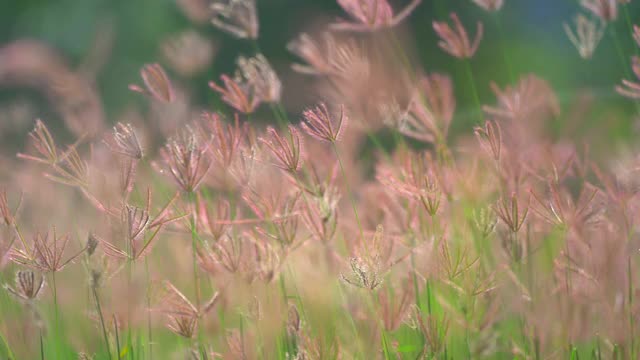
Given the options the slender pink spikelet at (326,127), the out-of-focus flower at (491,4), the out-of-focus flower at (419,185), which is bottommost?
the out-of-focus flower at (419,185)

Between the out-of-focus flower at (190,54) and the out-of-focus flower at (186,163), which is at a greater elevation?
the out-of-focus flower at (190,54)

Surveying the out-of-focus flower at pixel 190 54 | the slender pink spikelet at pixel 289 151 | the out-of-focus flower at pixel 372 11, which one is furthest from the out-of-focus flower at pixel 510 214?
the out-of-focus flower at pixel 190 54

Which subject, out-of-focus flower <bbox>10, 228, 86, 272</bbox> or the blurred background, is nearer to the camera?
out-of-focus flower <bbox>10, 228, 86, 272</bbox>

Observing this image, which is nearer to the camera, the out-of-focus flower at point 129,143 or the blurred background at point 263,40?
the out-of-focus flower at point 129,143

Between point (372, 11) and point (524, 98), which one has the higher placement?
point (372, 11)

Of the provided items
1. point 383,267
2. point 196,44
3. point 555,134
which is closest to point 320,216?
point 383,267

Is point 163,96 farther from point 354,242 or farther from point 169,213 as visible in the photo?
point 354,242

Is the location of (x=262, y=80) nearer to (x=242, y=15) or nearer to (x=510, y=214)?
(x=242, y=15)

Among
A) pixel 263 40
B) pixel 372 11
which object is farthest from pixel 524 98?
pixel 263 40

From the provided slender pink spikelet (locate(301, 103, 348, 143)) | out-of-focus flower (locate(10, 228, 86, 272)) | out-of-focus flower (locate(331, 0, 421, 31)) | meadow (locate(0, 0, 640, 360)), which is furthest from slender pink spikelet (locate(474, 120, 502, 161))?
out-of-focus flower (locate(10, 228, 86, 272))

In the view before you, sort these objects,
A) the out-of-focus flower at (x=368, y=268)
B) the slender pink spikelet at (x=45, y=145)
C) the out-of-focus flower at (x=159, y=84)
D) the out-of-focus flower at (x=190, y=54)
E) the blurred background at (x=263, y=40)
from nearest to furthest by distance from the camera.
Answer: the out-of-focus flower at (x=368, y=268)
the slender pink spikelet at (x=45, y=145)
the out-of-focus flower at (x=159, y=84)
the out-of-focus flower at (x=190, y=54)
the blurred background at (x=263, y=40)

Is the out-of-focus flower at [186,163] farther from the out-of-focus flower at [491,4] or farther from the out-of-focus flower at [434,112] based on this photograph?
the out-of-focus flower at [491,4]

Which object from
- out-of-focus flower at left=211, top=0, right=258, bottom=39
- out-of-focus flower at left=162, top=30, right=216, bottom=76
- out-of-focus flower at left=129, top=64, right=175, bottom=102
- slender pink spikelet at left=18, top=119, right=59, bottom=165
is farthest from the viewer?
out-of-focus flower at left=162, top=30, right=216, bottom=76

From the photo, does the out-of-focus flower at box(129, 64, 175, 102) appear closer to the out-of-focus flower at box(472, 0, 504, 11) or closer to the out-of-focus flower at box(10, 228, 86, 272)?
the out-of-focus flower at box(10, 228, 86, 272)
